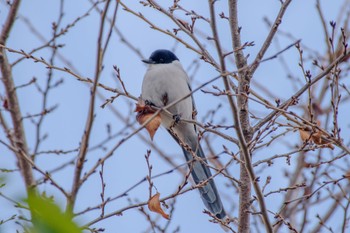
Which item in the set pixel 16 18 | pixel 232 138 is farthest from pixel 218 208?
pixel 16 18

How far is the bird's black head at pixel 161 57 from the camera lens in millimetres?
4956

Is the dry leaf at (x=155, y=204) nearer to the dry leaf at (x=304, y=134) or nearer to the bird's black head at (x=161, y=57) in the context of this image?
the dry leaf at (x=304, y=134)

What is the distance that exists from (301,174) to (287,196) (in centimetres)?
37

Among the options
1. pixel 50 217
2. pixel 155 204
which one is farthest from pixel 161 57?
pixel 50 217

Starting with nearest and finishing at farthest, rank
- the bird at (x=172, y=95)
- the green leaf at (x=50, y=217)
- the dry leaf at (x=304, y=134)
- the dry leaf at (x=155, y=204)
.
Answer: the green leaf at (x=50, y=217), the dry leaf at (x=155, y=204), the dry leaf at (x=304, y=134), the bird at (x=172, y=95)

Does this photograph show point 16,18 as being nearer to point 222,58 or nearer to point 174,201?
point 174,201

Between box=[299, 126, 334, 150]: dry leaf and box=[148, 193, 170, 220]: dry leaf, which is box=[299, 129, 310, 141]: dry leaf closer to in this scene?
box=[299, 126, 334, 150]: dry leaf

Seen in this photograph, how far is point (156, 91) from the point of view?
4.56 metres

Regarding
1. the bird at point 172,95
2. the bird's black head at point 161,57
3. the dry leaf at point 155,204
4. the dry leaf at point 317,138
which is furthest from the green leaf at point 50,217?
the bird's black head at point 161,57

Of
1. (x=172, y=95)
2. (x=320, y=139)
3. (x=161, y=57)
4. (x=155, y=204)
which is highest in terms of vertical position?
(x=161, y=57)

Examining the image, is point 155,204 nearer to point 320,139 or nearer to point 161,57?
point 320,139

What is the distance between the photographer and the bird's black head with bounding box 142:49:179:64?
195 inches

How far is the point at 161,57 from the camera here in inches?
197

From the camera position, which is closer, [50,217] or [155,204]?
[50,217]
